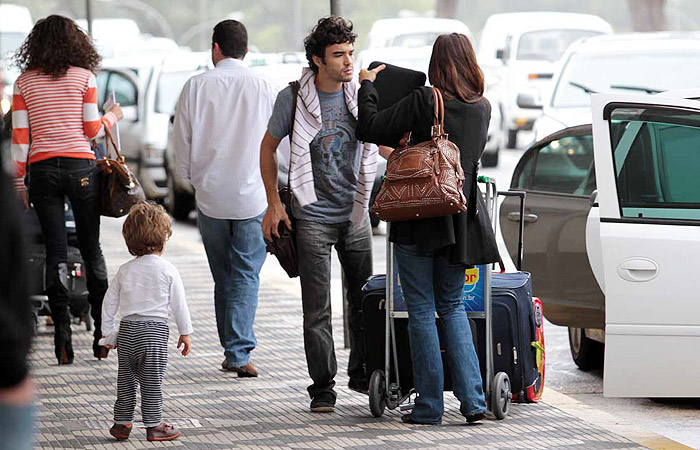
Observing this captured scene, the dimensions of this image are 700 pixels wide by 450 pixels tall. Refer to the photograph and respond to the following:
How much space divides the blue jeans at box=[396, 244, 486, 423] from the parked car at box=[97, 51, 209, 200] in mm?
12234

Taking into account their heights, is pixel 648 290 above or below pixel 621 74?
below

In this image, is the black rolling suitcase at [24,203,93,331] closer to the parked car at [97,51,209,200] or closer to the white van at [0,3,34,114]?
the parked car at [97,51,209,200]

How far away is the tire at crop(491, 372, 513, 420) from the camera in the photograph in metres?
6.07

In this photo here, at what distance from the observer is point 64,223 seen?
7715 mm

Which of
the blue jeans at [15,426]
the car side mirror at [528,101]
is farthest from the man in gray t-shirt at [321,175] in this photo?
the car side mirror at [528,101]

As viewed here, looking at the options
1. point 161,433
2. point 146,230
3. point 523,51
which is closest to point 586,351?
point 161,433

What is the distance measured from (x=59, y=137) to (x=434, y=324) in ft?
8.77

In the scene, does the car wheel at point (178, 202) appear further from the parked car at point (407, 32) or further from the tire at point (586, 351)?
the parked car at point (407, 32)

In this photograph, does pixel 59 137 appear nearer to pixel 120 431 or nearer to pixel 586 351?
pixel 120 431

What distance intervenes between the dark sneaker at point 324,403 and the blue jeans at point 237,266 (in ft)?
A: 3.91

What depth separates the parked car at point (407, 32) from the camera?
28984mm

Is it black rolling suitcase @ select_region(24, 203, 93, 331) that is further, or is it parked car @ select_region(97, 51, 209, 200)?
parked car @ select_region(97, 51, 209, 200)

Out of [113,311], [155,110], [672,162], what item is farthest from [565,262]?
[155,110]

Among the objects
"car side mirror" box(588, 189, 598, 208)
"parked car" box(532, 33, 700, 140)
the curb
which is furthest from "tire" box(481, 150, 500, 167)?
"car side mirror" box(588, 189, 598, 208)
